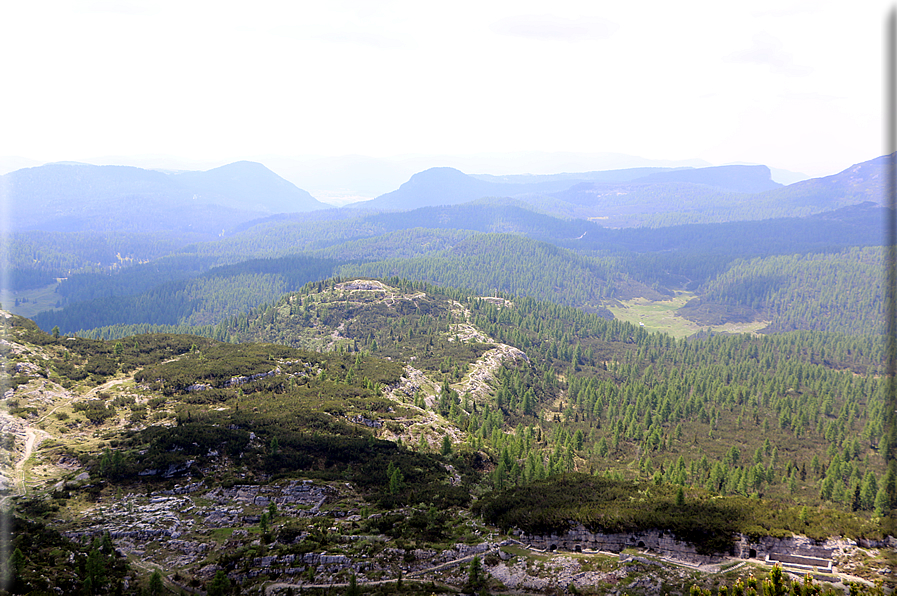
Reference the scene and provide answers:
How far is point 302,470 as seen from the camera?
80.4m

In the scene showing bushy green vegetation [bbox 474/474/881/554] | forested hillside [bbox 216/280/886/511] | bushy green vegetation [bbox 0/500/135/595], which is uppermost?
bushy green vegetation [bbox 0/500/135/595]

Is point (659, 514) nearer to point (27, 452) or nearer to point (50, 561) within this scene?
point (50, 561)

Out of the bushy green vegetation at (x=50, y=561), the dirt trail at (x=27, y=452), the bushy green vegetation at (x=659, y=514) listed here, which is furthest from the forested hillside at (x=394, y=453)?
the dirt trail at (x=27, y=452)

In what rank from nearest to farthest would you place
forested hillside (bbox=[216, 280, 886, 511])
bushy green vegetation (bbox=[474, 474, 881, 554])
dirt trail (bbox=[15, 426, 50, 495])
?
bushy green vegetation (bbox=[474, 474, 881, 554]), dirt trail (bbox=[15, 426, 50, 495]), forested hillside (bbox=[216, 280, 886, 511])

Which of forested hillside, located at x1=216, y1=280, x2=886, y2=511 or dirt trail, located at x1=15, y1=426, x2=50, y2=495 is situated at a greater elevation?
dirt trail, located at x1=15, y1=426, x2=50, y2=495

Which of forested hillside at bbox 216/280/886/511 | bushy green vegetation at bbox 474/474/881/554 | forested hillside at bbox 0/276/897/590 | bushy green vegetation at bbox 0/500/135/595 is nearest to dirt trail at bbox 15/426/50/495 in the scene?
forested hillside at bbox 0/276/897/590

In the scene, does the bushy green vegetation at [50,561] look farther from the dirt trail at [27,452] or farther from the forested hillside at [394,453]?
the dirt trail at [27,452]

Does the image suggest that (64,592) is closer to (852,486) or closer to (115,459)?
(115,459)

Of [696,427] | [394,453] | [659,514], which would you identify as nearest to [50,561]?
[394,453]

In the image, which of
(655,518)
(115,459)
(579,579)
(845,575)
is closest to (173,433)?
(115,459)

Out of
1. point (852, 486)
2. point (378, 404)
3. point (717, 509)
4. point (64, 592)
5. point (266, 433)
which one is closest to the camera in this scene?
point (64, 592)

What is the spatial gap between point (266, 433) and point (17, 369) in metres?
48.6

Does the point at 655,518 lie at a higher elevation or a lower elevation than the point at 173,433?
lower

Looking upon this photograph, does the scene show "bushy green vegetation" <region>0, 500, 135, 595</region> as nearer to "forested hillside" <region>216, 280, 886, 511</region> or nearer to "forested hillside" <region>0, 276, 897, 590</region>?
"forested hillside" <region>0, 276, 897, 590</region>
